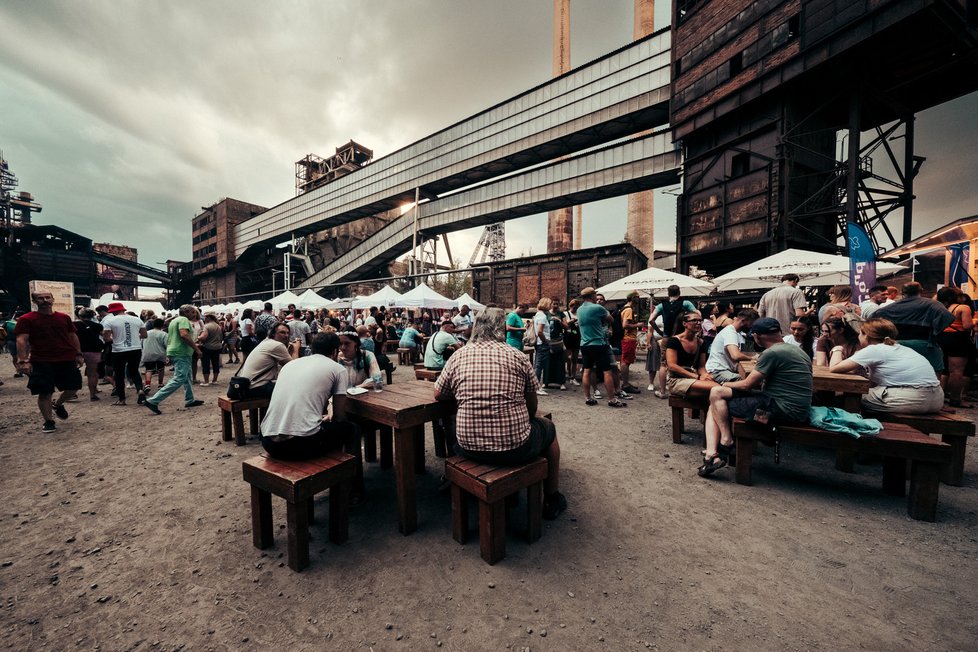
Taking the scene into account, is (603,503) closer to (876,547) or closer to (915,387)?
(876,547)

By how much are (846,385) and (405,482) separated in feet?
14.4

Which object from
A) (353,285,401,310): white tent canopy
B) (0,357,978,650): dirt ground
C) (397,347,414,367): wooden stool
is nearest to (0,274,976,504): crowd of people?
(0,357,978,650): dirt ground

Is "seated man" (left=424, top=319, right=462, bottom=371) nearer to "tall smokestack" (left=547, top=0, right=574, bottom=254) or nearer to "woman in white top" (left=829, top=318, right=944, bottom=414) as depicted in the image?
"woman in white top" (left=829, top=318, right=944, bottom=414)

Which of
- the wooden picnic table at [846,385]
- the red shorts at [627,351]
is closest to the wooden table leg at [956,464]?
the wooden picnic table at [846,385]

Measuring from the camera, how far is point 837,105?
47.7ft

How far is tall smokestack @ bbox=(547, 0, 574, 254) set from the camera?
37.9 m

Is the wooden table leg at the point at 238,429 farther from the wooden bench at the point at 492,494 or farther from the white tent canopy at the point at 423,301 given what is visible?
the white tent canopy at the point at 423,301

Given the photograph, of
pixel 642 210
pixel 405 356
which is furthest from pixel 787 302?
pixel 642 210

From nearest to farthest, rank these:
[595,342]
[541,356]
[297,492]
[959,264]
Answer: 1. [297,492]
2. [595,342]
3. [541,356]
4. [959,264]

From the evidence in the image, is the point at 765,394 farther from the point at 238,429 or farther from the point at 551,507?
the point at 238,429

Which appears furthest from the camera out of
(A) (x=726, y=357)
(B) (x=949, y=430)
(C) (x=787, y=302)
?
(C) (x=787, y=302)

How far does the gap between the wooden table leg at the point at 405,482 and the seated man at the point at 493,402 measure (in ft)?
1.30

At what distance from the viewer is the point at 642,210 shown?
3425 centimetres

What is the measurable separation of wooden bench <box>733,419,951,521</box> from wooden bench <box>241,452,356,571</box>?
11.5 feet
